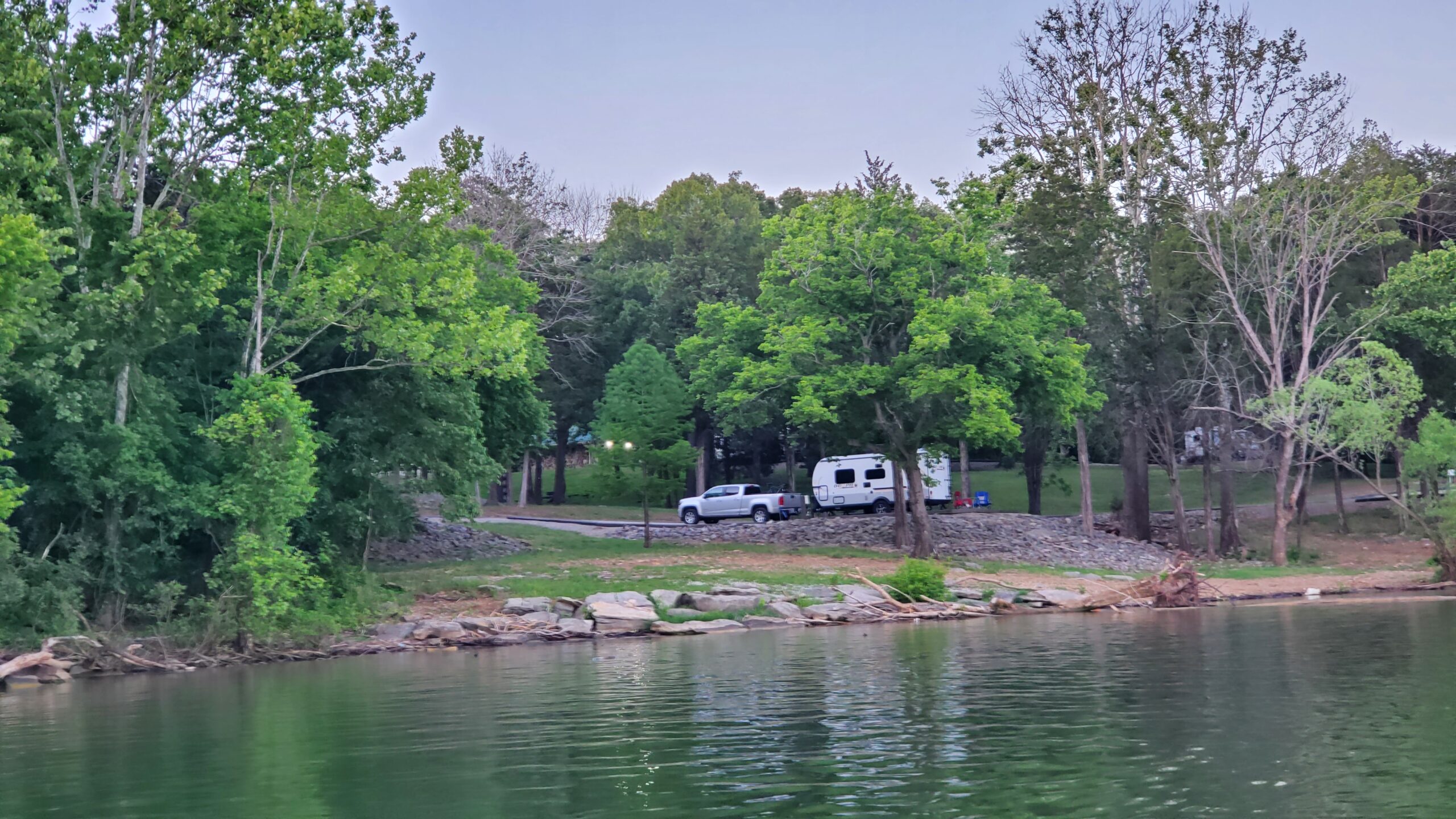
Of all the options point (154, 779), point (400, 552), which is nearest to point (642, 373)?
point (400, 552)

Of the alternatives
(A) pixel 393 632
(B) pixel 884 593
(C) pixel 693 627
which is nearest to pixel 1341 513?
(B) pixel 884 593

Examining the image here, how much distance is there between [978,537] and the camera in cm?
4819

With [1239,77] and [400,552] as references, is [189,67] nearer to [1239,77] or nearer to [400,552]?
[400,552]

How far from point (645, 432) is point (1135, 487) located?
71.1 ft

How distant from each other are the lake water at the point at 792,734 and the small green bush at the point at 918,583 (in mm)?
8198

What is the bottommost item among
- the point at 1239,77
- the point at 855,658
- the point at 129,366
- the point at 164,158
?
the point at 855,658

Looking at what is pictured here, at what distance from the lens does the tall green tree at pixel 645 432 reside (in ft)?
152

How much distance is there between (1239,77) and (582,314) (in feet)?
106

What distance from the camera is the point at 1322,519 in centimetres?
5888

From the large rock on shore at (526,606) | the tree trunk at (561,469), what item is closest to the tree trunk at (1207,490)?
the large rock on shore at (526,606)

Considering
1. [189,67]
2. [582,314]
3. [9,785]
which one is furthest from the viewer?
[582,314]

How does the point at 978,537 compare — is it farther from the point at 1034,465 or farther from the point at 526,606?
the point at 526,606

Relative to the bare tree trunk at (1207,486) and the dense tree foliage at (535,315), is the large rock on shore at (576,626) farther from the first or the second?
the bare tree trunk at (1207,486)

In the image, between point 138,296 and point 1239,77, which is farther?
point 1239,77
